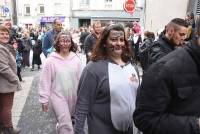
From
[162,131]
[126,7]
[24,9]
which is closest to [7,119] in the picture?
[162,131]

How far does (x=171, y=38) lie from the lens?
175 inches

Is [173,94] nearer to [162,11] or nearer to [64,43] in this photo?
[64,43]

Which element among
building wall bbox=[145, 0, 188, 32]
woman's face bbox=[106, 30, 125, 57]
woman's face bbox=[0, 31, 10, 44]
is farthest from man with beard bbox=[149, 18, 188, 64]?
building wall bbox=[145, 0, 188, 32]

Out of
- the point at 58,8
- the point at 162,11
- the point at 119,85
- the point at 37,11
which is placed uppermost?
the point at 58,8

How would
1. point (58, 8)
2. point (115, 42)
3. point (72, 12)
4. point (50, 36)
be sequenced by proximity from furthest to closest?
point (58, 8), point (72, 12), point (50, 36), point (115, 42)

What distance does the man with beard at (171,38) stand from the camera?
4422 millimetres

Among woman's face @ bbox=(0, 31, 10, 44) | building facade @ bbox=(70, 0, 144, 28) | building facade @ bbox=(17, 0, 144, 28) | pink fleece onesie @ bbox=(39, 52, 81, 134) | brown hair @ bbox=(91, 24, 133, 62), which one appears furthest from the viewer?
building facade @ bbox=(17, 0, 144, 28)

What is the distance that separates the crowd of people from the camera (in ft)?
7.06

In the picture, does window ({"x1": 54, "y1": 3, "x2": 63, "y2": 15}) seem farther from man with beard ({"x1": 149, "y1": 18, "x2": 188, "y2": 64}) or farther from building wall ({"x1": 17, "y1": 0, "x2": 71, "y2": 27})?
man with beard ({"x1": 149, "y1": 18, "x2": 188, "y2": 64})

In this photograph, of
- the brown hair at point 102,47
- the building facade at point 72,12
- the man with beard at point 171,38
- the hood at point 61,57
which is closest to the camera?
the brown hair at point 102,47

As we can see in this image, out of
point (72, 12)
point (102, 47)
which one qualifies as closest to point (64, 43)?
point (102, 47)

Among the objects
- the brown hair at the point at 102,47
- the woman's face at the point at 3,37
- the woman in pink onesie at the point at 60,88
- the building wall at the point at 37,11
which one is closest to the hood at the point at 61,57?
the woman in pink onesie at the point at 60,88

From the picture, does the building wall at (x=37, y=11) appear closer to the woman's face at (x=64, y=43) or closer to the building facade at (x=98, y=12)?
the building facade at (x=98, y=12)

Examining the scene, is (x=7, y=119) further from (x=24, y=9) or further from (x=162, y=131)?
(x=24, y=9)
